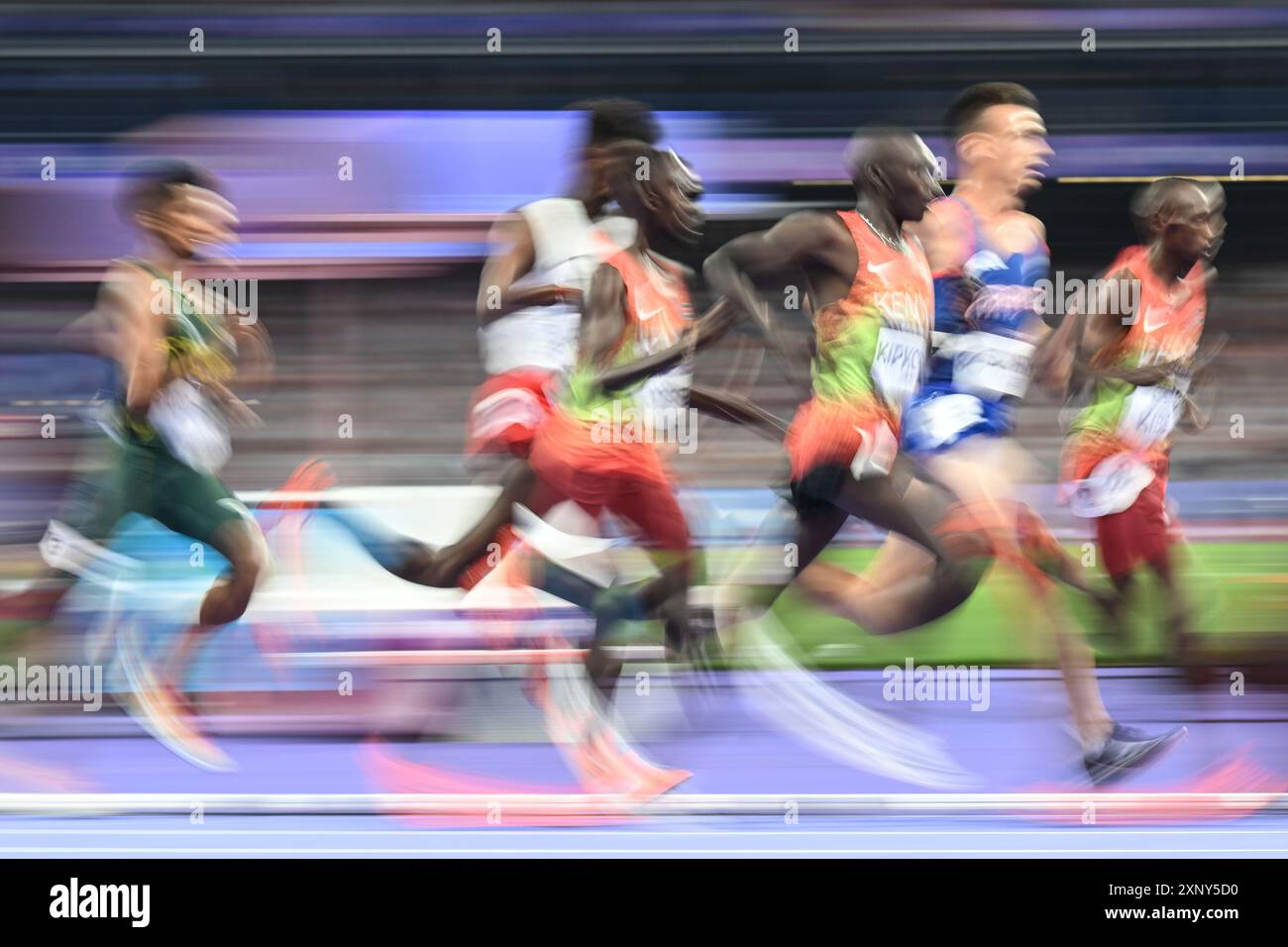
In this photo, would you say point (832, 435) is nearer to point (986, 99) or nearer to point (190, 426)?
point (986, 99)

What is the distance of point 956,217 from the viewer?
145 inches

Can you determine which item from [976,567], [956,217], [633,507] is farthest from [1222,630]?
[633,507]

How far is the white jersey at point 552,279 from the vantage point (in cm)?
368

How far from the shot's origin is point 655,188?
368cm

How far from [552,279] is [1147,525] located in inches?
60.0

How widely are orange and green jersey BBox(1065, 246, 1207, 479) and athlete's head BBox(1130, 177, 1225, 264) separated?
0.22 ft

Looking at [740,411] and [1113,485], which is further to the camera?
[1113,485]

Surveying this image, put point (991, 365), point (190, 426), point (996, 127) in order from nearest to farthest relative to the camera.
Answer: point (996, 127) → point (991, 365) → point (190, 426)

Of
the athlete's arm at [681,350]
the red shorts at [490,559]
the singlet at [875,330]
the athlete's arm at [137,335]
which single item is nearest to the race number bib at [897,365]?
the singlet at [875,330]

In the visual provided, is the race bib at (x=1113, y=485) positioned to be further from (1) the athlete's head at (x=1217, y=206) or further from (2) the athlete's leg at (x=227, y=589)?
(2) the athlete's leg at (x=227, y=589)

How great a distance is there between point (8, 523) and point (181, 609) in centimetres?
45

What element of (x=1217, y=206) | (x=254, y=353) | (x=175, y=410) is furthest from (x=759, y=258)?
(x=175, y=410)

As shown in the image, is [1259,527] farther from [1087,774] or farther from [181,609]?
[181,609]
